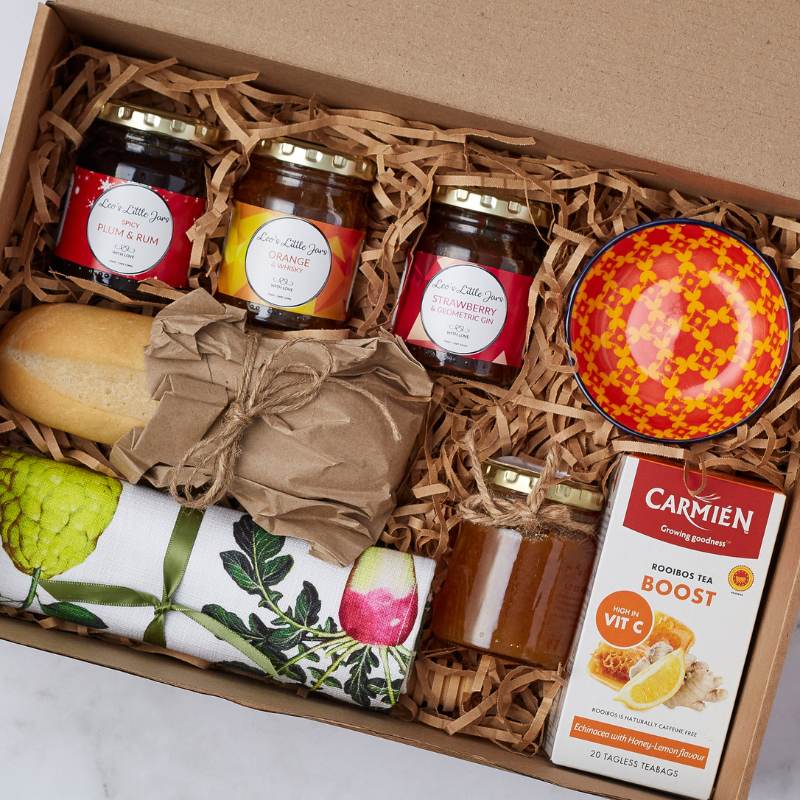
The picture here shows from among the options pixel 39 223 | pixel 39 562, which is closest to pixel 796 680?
pixel 39 562

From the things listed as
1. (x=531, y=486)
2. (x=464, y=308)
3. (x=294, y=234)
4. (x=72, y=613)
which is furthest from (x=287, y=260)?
(x=72, y=613)

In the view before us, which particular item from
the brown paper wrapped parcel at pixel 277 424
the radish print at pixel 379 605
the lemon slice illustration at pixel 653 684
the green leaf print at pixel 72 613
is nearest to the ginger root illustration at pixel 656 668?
the lemon slice illustration at pixel 653 684

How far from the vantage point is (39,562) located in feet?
4.03

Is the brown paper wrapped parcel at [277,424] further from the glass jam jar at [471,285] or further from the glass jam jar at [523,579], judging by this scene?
the glass jam jar at [523,579]

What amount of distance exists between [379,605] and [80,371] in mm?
567

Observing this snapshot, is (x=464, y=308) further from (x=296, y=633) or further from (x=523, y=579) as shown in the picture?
(x=296, y=633)

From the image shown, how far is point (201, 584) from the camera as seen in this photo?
1.25m

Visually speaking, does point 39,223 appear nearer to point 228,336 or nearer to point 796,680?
point 228,336

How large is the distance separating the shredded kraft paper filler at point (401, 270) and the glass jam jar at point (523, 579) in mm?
54

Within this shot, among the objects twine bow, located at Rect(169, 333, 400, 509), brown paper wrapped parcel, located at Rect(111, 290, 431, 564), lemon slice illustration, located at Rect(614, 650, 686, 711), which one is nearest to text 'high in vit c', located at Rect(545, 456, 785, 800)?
lemon slice illustration, located at Rect(614, 650, 686, 711)

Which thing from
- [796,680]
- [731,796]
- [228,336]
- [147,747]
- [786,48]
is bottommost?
[147,747]

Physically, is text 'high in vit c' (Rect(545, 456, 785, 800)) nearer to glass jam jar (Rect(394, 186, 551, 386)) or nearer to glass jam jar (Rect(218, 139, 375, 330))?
glass jam jar (Rect(394, 186, 551, 386))

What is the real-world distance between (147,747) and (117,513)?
1.63 ft

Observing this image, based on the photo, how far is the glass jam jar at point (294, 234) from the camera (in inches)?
48.3
